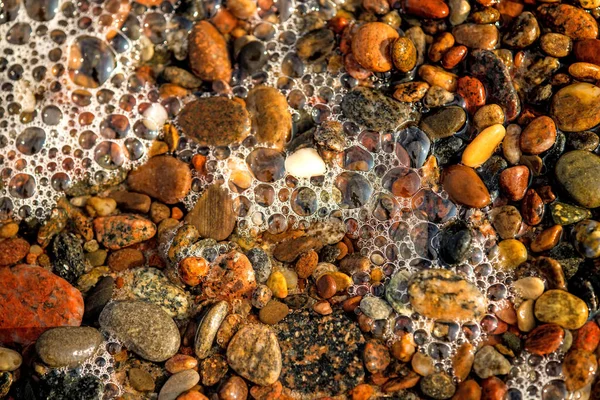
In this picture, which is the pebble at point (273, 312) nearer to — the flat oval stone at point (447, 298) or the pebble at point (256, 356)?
the pebble at point (256, 356)

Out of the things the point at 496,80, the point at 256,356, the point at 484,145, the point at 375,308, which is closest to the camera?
the point at 256,356

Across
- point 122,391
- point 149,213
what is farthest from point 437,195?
point 122,391

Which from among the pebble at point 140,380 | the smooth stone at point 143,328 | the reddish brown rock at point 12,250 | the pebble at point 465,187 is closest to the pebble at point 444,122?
the pebble at point 465,187

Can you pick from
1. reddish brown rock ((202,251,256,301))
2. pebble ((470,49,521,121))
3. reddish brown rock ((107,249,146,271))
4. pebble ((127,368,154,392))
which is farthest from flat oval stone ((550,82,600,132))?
pebble ((127,368,154,392))

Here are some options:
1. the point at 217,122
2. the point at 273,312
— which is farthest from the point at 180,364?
the point at 217,122

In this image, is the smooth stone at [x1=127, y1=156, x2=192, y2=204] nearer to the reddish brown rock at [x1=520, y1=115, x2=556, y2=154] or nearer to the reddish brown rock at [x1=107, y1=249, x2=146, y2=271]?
the reddish brown rock at [x1=107, y1=249, x2=146, y2=271]

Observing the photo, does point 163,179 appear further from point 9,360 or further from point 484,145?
point 484,145
